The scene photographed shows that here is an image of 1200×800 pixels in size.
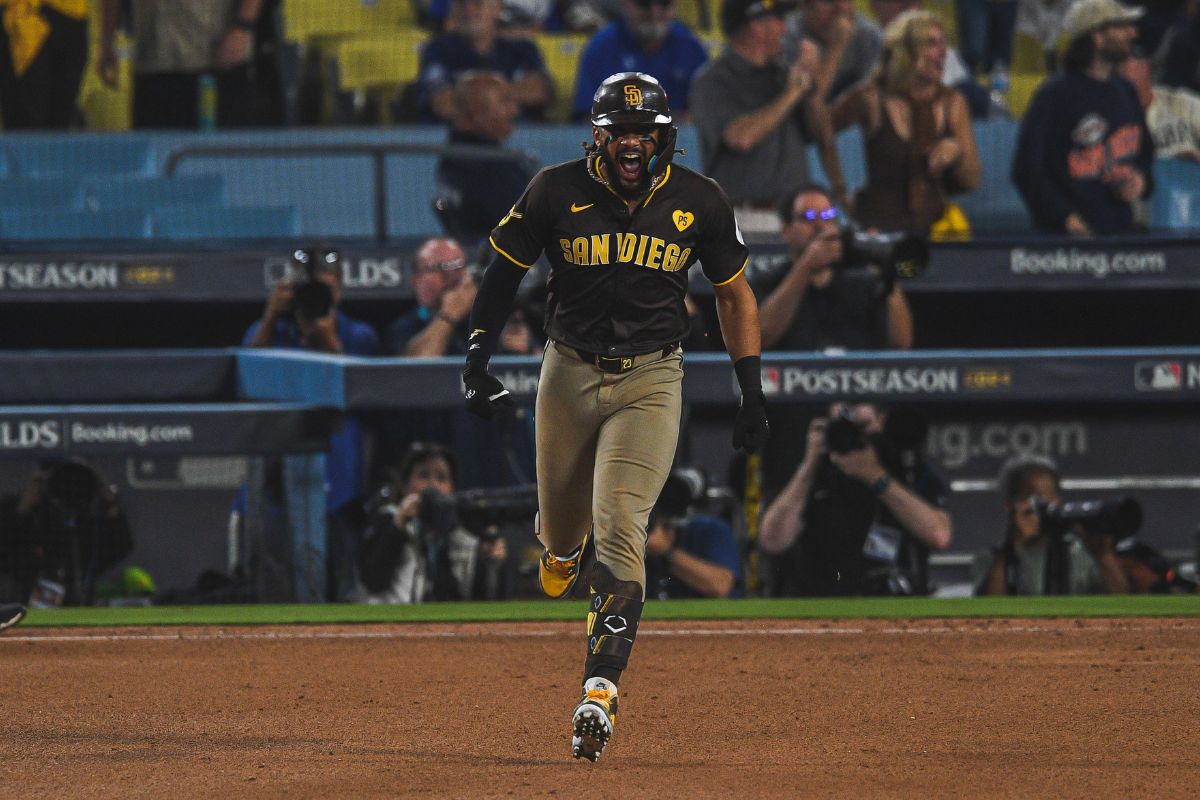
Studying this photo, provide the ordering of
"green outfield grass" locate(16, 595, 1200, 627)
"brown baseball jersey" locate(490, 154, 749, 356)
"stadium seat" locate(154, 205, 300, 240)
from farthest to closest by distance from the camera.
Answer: "stadium seat" locate(154, 205, 300, 240), "green outfield grass" locate(16, 595, 1200, 627), "brown baseball jersey" locate(490, 154, 749, 356)

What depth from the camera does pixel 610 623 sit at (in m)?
5.30

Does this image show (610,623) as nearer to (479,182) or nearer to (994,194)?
(479,182)

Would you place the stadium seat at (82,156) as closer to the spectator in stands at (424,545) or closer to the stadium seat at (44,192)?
the stadium seat at (44,192)

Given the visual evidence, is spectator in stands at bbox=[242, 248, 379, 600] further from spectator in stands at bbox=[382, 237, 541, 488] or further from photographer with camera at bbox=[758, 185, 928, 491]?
photographer with camera at bbox=[758, 185, 928, 491]

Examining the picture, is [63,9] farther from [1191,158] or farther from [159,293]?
[1191,158]

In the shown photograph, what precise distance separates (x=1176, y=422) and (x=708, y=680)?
4.96m

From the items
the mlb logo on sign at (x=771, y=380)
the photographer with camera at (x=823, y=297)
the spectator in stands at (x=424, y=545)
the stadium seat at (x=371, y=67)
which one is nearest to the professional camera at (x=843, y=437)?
the mlb logo on sign at (x=771, y=380)

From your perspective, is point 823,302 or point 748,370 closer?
point 748,370

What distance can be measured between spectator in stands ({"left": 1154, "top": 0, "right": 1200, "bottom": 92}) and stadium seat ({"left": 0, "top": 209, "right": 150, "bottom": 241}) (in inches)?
261

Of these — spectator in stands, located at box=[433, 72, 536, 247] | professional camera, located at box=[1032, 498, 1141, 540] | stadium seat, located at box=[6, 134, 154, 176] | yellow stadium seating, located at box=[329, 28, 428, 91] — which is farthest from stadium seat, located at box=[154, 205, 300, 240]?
professional camera, located at box=[1032, 498, 1141, 540]

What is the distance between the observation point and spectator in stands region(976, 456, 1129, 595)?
28.0ft

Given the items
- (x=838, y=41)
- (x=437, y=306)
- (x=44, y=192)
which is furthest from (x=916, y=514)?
(x=44, y=192)

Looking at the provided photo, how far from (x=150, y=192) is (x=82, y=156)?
0.70m

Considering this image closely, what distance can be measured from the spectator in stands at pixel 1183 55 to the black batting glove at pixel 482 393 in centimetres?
801
